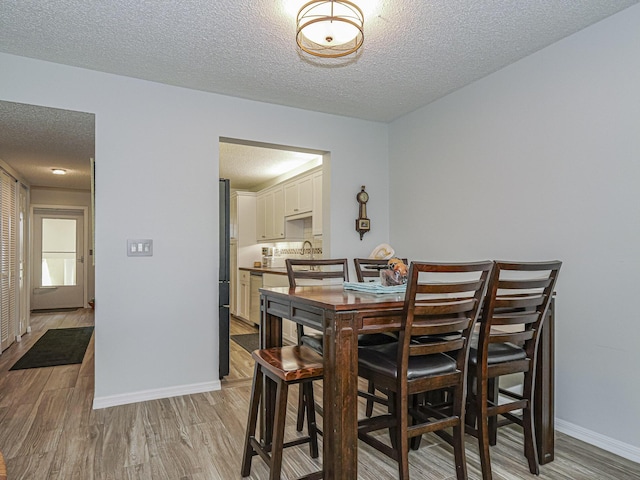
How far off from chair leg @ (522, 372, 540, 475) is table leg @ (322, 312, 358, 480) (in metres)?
0.97

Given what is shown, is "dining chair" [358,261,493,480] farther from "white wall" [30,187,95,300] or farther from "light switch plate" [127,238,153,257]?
"white wall" [30,187,95,300]

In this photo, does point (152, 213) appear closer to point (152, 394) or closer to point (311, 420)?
point (152, 394)

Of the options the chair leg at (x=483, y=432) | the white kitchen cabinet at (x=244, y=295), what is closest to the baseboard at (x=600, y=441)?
the chair leg at (x=483, y=432)

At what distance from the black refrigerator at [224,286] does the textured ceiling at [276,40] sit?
965 mm

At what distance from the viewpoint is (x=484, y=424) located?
193 centimetres

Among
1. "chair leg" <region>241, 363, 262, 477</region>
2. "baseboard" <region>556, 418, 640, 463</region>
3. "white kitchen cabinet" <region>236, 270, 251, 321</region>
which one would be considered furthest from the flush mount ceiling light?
"white kitchen cabinet" <region>236, 270, 251, 321</region>

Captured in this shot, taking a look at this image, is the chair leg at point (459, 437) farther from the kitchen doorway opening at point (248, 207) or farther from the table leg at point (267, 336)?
the kitchen doorway opening at point (248, 207)

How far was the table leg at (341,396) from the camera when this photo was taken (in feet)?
5.50

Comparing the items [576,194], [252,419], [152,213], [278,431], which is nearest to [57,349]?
[152,213]

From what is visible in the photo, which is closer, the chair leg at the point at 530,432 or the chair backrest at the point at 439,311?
the chair backrest at the point at 439,311

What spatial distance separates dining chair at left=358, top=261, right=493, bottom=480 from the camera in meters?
1.70

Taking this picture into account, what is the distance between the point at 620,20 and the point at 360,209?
2.38 metres

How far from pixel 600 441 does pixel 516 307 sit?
1.11 meters

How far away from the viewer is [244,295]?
653 centimetres
